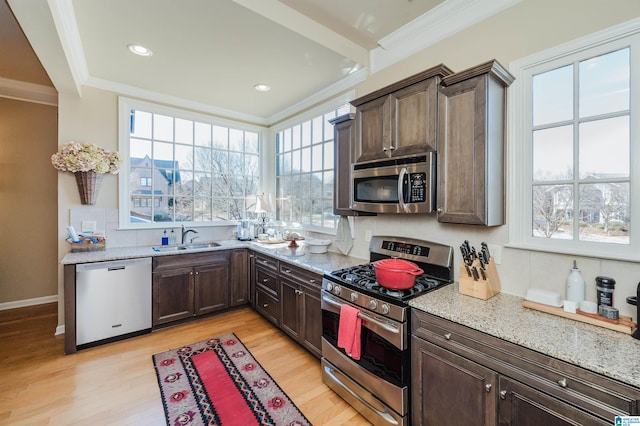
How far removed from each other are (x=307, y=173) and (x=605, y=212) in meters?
2.94

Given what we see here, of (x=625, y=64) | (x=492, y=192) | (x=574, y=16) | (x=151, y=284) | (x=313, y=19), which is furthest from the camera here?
(x=151, y=284)

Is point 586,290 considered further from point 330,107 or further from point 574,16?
point 330,107

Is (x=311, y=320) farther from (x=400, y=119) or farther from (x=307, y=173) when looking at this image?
(x=307, y=173)

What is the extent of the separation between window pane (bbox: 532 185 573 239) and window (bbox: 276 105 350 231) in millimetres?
1986

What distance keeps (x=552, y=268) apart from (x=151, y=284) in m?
3.59

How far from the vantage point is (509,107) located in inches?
72.1

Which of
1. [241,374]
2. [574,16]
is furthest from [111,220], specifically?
[574,16]

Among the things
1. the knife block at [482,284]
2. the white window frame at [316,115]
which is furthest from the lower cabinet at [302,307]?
the knife block at [482,284]

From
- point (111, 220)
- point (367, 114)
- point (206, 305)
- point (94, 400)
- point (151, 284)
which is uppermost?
point (367, 114)

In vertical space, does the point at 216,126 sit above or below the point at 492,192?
above

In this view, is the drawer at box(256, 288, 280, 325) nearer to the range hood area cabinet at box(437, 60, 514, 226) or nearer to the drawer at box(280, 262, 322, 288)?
the drawer at box(280, 262, 322, 288)

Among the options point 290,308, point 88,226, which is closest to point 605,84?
point 290,308

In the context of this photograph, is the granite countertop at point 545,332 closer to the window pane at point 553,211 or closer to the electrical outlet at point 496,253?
the electrical outlet at point 496,253

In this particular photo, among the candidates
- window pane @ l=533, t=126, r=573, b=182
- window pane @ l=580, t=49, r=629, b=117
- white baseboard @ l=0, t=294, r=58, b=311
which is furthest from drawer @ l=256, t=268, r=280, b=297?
white baseboard @ l=0, t=294, r=58, b=311
